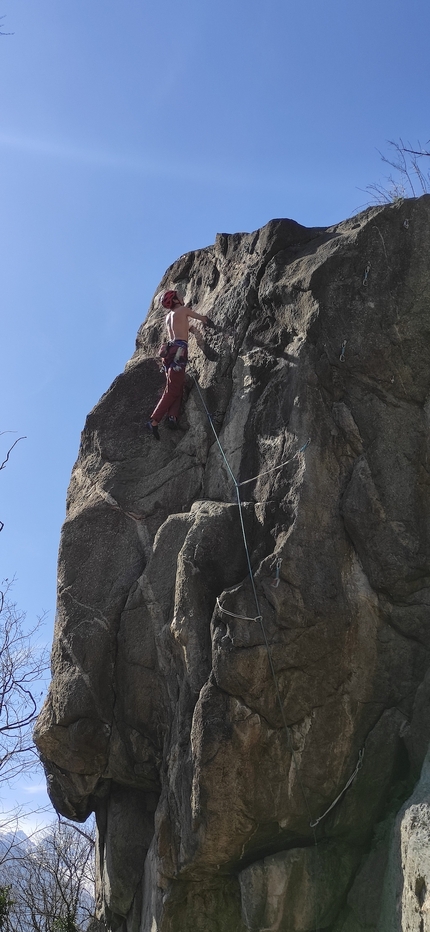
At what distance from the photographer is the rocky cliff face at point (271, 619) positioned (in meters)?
7.75

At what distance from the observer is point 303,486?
8273mm

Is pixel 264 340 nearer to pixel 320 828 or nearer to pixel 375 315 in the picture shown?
pixel 375 315

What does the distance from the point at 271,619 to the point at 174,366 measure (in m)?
3.42

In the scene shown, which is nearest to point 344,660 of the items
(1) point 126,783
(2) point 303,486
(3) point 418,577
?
(3) point 418,577

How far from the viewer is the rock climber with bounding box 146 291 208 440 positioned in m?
10.0

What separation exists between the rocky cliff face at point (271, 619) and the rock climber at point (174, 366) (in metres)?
0.18

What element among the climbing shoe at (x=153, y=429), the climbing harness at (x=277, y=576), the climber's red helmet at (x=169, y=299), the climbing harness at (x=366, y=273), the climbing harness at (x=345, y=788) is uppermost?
the climber's red helmet at (x=169, y=299)

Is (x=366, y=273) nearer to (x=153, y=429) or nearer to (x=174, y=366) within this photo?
(x=174, y=366)

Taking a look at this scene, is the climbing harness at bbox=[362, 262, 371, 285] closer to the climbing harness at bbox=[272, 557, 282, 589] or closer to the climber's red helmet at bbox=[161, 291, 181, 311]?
the climber's red helmet at bbox=[161, 291, 181, 311]

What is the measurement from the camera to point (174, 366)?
1002cm

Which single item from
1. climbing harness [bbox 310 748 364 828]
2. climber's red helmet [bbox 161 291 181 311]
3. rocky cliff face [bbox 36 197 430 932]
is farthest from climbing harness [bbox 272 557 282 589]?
climber's red helmet [bbox 161 291 181 311]

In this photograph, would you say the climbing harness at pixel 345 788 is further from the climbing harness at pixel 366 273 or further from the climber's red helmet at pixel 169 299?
the climber's red helmet at pixel 169 299

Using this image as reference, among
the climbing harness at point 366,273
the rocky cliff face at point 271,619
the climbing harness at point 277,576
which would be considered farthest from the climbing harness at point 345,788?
the climbing harness at point 366,273

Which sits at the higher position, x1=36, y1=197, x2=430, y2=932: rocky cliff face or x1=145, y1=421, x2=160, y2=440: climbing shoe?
x1=145, y1=421, x2=160, y2=440: climbing shoe
